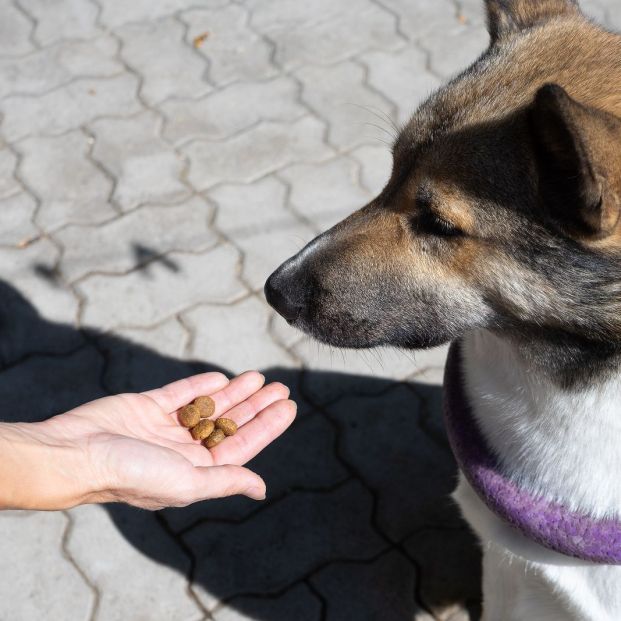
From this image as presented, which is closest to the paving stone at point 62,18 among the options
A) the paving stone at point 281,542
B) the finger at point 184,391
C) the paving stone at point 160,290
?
the paving stone at point 160,290

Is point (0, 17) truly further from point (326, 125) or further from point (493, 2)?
point (493, 2)

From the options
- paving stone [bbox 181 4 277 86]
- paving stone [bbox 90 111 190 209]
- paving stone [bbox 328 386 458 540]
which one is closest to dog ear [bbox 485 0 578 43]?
paving stone [bbox 328 386 458 540]

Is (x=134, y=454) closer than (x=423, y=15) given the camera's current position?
Yes

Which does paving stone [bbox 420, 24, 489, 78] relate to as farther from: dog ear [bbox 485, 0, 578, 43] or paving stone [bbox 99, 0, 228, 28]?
dog ear [bbox 485, 0, 578, 43]

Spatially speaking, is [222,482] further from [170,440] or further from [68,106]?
[68,106]

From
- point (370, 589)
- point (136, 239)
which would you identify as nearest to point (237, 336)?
point (136, 239)
